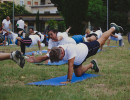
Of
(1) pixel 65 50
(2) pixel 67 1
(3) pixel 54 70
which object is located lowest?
(3) pixel 54 70

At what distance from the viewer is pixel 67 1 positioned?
33.9 meters

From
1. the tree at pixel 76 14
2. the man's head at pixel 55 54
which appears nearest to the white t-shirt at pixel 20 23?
the man's head at pixel 55 54

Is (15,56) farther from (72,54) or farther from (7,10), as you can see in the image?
(7,10)

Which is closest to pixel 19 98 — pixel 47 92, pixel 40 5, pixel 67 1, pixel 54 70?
pixel 47 92

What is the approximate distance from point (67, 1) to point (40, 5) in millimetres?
27928

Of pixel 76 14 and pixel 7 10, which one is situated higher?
pixel 7 10

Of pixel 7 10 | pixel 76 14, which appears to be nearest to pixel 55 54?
pixel 76 14

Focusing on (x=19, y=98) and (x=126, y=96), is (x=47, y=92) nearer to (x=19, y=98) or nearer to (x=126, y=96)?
(x=19, y=98)

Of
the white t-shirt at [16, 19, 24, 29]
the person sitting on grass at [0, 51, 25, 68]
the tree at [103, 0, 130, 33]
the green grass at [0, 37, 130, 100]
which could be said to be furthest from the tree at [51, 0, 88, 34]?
the person sitting on grass at [0, 51, 25, 68]

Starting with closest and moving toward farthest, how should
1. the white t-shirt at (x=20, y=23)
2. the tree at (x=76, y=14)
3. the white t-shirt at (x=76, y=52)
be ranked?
1. the white t-shirt at (x=76, y=52)
2. the white t-shirt at (x=20, y=23)
3. the tree at (x=76, y=14)

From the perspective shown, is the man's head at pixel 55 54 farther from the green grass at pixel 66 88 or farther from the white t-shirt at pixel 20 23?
Answer: the white t-shirt at pixel 20 23

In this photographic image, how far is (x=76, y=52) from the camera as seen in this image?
5617 mm

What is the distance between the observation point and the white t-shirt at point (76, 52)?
17.6ft

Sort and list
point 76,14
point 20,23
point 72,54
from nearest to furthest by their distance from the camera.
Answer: point 72,54 < point 20,23 < point 76,14
